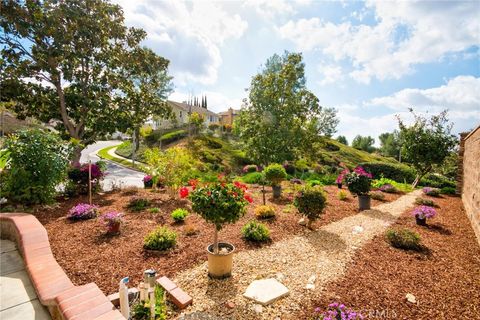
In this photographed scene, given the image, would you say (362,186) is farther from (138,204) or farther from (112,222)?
(112,222)

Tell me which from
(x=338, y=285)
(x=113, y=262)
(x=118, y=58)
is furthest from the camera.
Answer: (x=118, y=58)

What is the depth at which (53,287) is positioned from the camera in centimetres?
304

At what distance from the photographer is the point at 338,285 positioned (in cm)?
386

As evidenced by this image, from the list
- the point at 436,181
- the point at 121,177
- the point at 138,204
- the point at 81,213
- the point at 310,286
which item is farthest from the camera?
the point at 121,177

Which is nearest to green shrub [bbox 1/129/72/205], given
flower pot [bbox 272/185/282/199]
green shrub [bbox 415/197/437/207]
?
flower pot [bbox 272/185/282/199]

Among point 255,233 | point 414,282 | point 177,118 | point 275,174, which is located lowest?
point 414,282

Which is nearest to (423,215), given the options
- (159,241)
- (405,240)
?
(405,240)

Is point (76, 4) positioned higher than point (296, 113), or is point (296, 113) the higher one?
point (76, 4)

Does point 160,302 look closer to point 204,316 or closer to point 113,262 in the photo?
point 204,316

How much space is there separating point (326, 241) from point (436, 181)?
17495mm

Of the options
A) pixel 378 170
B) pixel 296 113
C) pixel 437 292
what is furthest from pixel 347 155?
pixel 437 292

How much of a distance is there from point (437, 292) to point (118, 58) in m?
17.2

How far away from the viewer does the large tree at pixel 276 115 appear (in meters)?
14.9

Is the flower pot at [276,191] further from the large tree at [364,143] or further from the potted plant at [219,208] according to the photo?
the large tree at [364,143]
